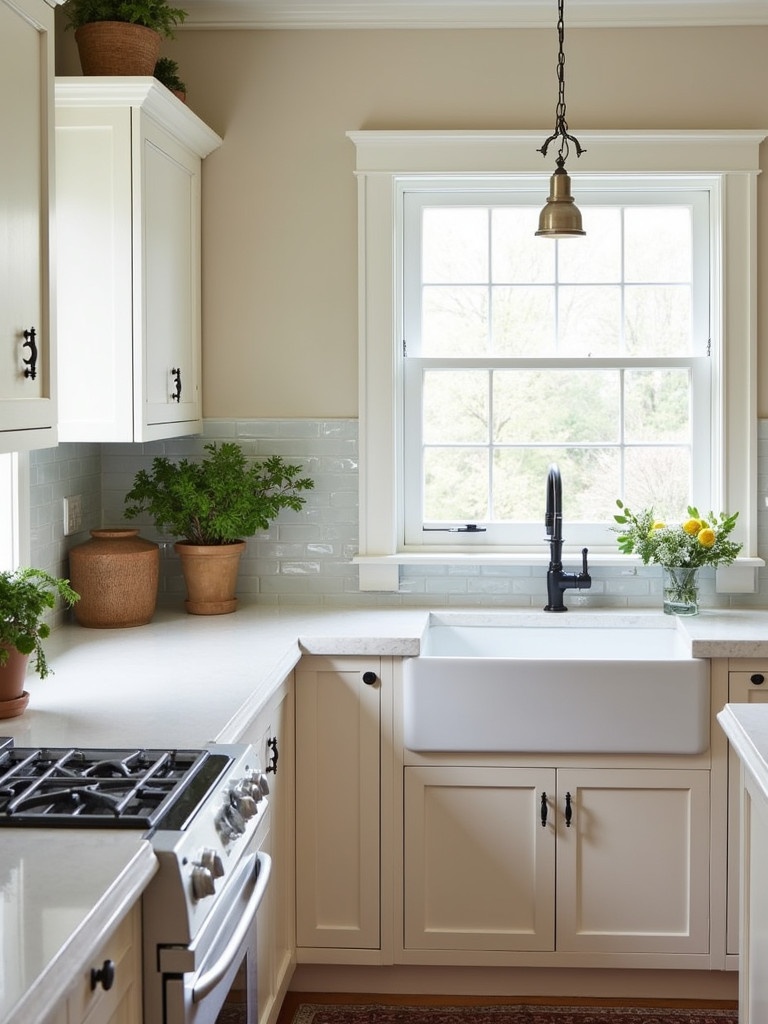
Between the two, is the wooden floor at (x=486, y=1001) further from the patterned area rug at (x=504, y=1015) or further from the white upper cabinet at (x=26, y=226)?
the white upper cabinet at (x=26, y=226)

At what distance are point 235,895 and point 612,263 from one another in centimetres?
249

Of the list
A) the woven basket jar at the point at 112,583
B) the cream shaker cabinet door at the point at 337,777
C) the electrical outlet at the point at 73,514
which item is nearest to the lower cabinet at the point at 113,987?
the cream shaker cabinet door at the point at 337,777

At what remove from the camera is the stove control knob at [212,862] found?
1913mm

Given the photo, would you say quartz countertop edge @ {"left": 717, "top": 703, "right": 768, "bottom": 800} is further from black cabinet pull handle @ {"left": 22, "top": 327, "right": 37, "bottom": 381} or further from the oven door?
black cabinet pull handle @ {"left": 22, "top": 327, "right": 37, "bottom": 381}

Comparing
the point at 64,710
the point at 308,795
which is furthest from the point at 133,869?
the point at 308,795

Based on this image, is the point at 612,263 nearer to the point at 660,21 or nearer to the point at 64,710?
the point at 660,21

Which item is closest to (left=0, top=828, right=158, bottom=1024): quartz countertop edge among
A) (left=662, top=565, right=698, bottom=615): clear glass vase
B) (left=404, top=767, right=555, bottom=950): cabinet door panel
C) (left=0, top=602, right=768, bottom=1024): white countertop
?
(left=0, top=602, right=768, bottom=1024): white countertop

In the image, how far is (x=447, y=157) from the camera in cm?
383

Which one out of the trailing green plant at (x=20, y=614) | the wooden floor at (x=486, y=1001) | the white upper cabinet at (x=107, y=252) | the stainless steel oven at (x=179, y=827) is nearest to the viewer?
the stainless steel oven at (x=179, y=827)

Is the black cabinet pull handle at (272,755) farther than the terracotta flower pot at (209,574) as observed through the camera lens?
No

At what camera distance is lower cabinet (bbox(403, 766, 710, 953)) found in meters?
3.34

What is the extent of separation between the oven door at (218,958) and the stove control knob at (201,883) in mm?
70

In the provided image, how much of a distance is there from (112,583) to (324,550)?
744 mm

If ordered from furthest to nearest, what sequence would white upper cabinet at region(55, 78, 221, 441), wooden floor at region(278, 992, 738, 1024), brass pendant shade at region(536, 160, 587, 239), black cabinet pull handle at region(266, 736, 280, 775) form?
wooden floor at region(278, 992, 738, 1024) → white upper cabinet at region(55, 78, 221, 441) → black cabinet pull handle at region(266, 736, 280, 775) → brass pendant shade at region(536, 160, 587, 239)
